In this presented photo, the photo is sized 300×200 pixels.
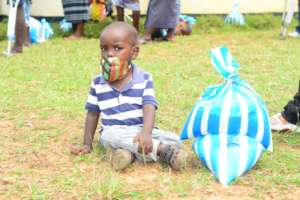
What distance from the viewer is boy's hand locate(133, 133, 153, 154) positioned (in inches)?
121

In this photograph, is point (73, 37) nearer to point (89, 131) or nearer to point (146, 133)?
point (89, 131)

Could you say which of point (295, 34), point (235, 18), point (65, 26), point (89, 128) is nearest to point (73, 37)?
point (65, 26)

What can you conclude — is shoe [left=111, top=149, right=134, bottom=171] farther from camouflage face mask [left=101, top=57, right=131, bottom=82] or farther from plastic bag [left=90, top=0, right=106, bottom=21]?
plastic bag [left=90, top=0, right=106, bottom=21]

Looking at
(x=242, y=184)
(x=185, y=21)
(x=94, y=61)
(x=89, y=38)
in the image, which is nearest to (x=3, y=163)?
(x=242, y=184)

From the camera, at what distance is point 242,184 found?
2910 millimetres

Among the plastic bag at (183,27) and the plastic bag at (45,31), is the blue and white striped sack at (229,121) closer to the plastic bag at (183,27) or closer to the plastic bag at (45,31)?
the plastic bag at (45,31)

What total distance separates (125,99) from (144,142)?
30 centimetres

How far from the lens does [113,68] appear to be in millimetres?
3201

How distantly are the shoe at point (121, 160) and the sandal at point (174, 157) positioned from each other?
0.18 meters

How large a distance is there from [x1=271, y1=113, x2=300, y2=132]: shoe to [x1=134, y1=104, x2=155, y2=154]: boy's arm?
1.03 m

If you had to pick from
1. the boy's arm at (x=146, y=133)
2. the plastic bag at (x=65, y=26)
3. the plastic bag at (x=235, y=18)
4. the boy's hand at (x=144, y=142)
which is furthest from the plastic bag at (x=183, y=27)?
the boy's hand at (x=144, y=142)

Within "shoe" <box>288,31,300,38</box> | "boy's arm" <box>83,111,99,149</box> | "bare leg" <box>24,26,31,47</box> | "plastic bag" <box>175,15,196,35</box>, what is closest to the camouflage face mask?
"boy's arm" <box>83,111,99,149</box>

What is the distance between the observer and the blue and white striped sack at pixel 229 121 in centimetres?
302

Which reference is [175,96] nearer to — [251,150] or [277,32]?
[251,150]
